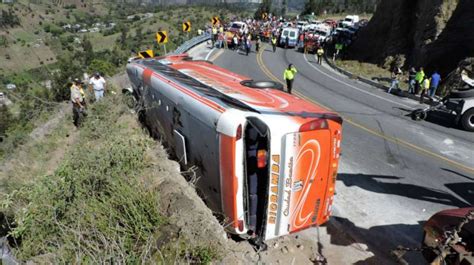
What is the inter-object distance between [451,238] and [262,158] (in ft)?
9.18

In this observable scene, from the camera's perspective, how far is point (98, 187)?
590cm

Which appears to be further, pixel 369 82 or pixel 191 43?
pixel 191 43

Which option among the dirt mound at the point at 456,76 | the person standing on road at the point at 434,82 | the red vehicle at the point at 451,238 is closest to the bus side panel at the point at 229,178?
the red vehicle at the point at 451,238

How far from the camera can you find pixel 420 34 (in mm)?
25422

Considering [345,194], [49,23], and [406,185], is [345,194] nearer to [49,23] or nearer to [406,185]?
[406,185]

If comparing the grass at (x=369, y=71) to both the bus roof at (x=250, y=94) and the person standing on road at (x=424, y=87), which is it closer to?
the person standing on road at (x=424, y=87)

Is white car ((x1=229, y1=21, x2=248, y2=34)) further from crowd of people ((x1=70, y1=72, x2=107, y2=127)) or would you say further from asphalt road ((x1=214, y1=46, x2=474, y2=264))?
crowd of people ((x1=70, y1=72, x2=107, y2=127))

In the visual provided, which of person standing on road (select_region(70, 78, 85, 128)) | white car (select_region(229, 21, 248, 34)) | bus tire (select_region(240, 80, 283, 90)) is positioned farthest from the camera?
white car (select_region(229, 21, 248, 34))

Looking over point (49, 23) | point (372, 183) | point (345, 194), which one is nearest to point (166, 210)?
point (345, 194)

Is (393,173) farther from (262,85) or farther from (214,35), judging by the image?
(214,35)

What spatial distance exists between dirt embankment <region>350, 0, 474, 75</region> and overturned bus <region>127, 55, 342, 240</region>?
19.3 m

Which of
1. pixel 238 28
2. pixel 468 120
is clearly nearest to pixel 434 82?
pixel 468 120

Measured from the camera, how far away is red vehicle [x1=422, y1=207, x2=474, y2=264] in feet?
13.3

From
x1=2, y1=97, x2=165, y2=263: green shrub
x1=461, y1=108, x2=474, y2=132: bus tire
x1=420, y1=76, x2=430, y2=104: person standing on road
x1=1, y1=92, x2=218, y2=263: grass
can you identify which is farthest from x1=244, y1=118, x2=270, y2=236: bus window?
x1=420, y1=76, x2=430, y2=104: person standing on road
